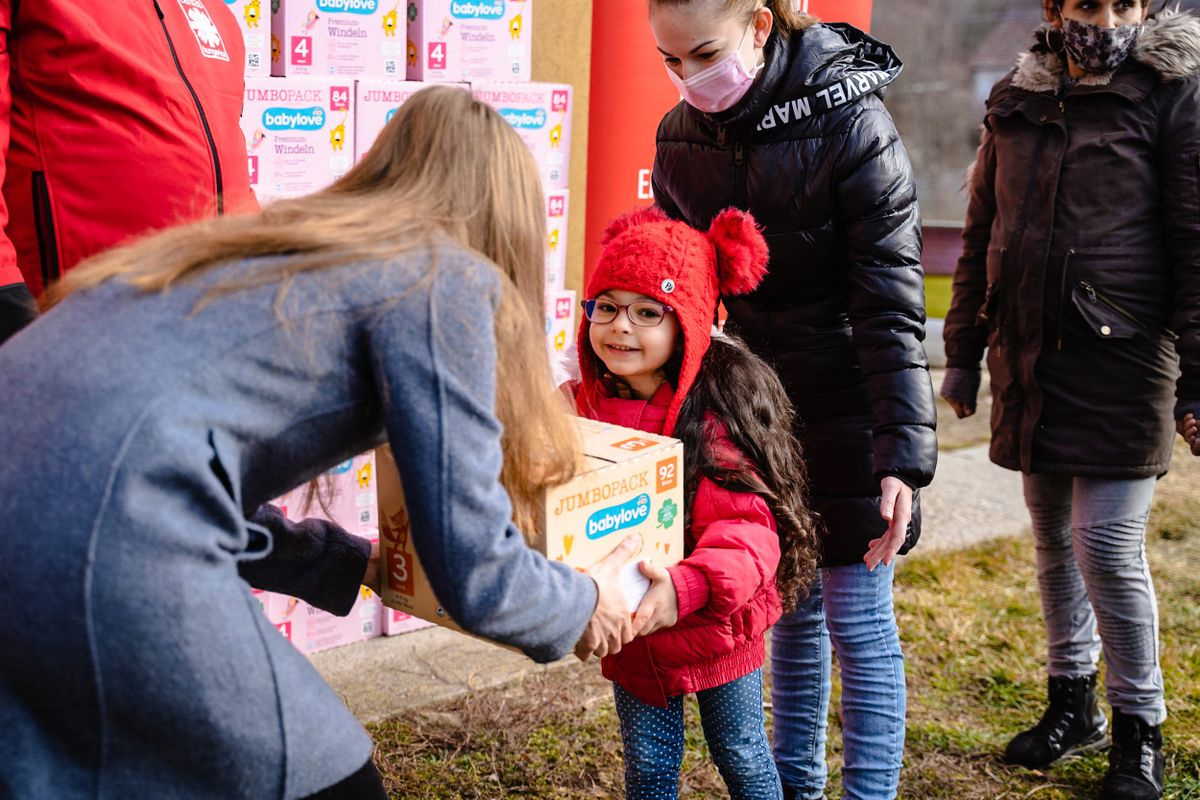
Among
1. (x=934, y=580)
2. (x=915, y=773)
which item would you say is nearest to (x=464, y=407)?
(x=915, y=773)

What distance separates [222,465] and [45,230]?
3.60 feet

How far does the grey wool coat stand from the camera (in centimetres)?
136

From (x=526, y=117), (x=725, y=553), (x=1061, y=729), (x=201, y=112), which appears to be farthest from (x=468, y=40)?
(x=1061, y=729)

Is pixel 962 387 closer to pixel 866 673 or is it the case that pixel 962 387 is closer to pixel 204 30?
pixel 866 673

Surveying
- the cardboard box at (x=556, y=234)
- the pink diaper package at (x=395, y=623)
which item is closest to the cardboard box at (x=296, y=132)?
the cardboard box at (x=556, y=234)

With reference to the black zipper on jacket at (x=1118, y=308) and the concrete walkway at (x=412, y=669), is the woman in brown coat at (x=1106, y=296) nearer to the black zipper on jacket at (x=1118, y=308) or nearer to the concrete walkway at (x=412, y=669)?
the black zipper on jacket at (x=1118, y=308)

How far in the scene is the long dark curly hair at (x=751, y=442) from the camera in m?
2.30

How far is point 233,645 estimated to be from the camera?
4.64 ft

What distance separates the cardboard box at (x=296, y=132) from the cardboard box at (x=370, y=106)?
0.02 meters

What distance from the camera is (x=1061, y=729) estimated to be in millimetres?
3396

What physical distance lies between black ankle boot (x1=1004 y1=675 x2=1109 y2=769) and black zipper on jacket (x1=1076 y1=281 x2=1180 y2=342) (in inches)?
37.8

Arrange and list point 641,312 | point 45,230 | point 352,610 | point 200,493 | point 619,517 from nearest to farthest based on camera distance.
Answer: point 200,493, point 619,517, point 45,230, point 641,312, point 352,610

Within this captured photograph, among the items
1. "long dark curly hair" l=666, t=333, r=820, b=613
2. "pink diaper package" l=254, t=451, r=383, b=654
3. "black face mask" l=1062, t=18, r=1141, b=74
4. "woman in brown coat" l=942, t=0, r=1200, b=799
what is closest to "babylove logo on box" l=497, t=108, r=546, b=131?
"pink diaper package" l=254, t=451, r=383, b=654

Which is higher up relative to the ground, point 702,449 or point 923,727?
point 702,449
